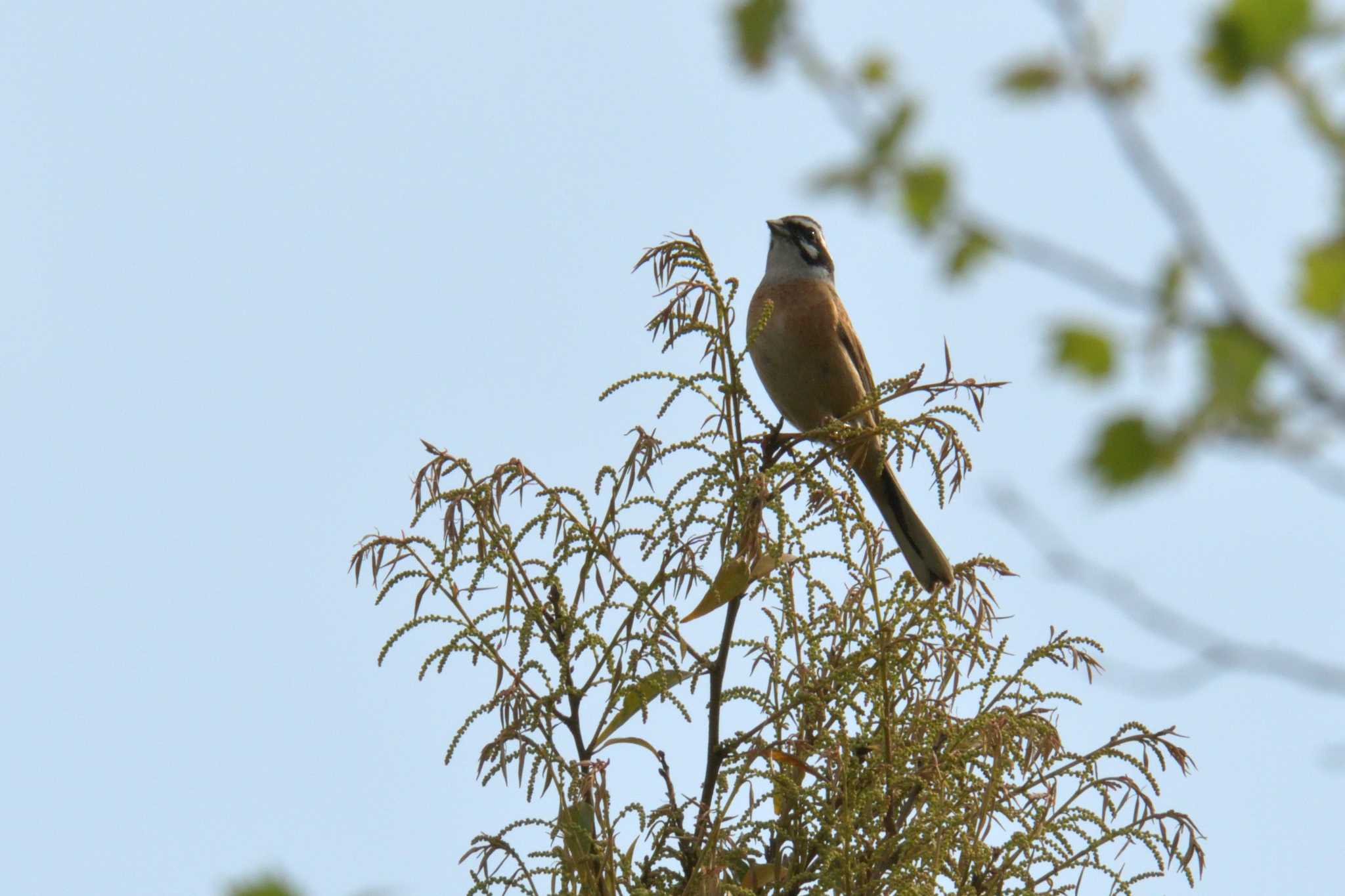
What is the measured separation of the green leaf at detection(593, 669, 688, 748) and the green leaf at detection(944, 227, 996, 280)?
175 centimetres

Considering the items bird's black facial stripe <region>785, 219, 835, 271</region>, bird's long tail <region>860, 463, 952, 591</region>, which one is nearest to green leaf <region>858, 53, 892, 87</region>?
bird's long tail <region>860, 463, 952, 591</region>

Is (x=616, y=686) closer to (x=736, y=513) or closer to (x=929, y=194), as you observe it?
(x=736, y=513)

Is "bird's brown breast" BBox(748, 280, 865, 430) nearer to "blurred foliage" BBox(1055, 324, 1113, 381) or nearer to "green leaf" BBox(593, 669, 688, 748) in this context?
"green leaf" BBox(593, 669, 688, 748)

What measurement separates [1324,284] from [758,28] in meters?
0.47

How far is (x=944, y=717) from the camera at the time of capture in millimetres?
3119

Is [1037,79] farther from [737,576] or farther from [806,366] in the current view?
[806,366]

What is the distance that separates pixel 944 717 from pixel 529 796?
83 centimetres

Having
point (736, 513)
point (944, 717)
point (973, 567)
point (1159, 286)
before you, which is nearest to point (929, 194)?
point (1159, 286)

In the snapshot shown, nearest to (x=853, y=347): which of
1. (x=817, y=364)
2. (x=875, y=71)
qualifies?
(x=817, y=364)

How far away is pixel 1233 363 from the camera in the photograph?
1076 millimetres

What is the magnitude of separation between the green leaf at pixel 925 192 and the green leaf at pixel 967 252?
0.03 metres

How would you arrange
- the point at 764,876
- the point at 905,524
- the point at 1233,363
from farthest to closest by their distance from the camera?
the point at 905,524 → the point at 764,876 → the point at 1233,363

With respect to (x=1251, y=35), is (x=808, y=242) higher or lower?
higher

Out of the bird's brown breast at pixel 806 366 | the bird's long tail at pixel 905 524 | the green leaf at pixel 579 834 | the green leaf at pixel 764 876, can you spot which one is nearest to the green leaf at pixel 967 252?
the green leaf at pixel 579 834
